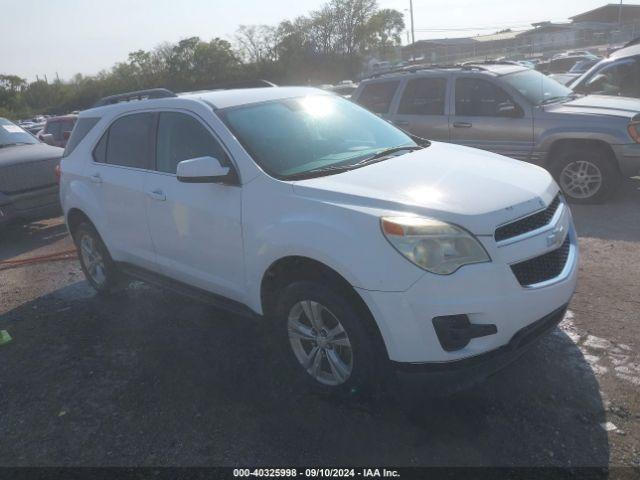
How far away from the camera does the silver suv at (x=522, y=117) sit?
675 cm

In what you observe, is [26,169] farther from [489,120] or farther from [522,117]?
[522,117]

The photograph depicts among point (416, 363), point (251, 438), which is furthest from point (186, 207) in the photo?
point (416, 363)

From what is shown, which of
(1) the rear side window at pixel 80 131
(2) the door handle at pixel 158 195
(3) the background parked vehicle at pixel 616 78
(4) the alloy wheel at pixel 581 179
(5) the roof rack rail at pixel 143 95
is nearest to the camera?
(2) the door handle at pixel 158 195

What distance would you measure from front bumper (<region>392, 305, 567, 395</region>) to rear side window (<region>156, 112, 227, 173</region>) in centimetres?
186

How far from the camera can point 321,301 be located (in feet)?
10.3

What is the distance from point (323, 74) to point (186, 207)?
57.5 meters

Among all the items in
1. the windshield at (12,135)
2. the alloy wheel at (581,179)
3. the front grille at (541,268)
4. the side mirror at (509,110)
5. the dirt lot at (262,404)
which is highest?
the windshield at (12,135)

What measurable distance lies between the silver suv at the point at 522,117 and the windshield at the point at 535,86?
0.02 metres

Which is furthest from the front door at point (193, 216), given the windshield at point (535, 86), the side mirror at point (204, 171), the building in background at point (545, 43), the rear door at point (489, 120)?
the building in background at point (545, 43)

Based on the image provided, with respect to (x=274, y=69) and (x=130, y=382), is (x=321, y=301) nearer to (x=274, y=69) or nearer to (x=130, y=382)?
(x=130, y=382)

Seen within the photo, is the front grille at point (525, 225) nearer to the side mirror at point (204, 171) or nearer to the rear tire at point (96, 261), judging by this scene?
the side mirror at point (204, 171)

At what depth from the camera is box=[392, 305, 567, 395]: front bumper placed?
280 centimetres

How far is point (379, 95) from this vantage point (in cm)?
841

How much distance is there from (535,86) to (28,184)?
7317 mm
